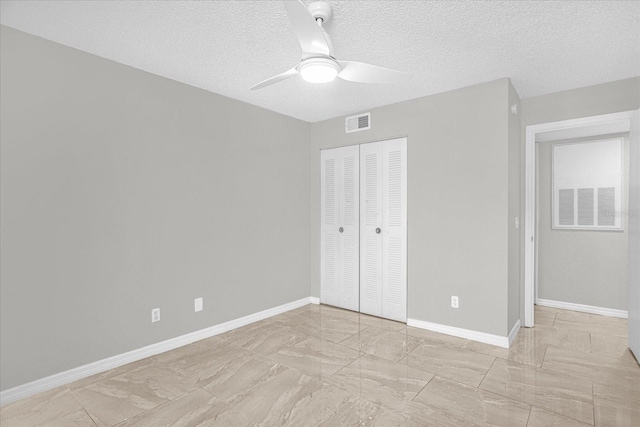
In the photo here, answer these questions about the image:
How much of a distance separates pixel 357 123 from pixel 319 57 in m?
2.28

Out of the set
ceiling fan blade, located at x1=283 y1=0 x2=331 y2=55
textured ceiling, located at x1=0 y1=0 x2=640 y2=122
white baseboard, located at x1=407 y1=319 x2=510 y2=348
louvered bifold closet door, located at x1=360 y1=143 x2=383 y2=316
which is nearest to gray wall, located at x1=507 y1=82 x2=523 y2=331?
white baseboard, located at x1=407 y1=319 x2=510 y2=348

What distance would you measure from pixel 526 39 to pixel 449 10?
73cm

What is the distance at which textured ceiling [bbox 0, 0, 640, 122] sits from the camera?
1.99 m

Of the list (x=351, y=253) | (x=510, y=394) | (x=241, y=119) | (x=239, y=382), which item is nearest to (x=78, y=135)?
(x=241, y=119)

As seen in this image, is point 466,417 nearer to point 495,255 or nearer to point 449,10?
point 495,255

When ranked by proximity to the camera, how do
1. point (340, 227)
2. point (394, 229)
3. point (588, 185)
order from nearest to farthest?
point (394, 229)
point (588, 185)
point (340, 227)

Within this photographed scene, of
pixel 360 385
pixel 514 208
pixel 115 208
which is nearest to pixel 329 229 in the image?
pixel 514 208

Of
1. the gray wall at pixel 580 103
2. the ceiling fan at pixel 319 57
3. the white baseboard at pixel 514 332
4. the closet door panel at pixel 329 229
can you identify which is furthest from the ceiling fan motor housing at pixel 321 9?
the white baseboard at pixel 514 332

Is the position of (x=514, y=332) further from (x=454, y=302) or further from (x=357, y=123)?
(x=357, y=123)

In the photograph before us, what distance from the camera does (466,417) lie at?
201 cm

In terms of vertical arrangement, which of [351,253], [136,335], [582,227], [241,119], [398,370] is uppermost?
[241,119]

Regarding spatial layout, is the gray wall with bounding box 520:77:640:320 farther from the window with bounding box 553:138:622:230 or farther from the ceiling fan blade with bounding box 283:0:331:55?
the ceiling fan blade with bounding box 283:0:331:55

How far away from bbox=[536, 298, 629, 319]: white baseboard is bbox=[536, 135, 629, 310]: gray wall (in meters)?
0.04

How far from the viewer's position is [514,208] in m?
3.24
